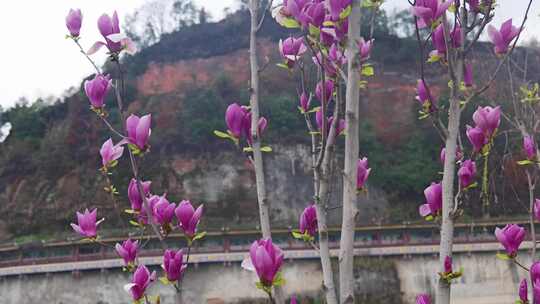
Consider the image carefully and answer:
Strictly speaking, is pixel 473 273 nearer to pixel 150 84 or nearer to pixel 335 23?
pixel 335 23

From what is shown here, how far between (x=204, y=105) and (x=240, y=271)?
12439 millimetres

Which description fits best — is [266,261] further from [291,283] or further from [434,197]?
[291,283]

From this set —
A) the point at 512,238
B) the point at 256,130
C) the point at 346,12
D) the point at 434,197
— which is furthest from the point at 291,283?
the point at 346,12

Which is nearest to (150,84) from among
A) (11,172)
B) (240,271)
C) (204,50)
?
(204,50)

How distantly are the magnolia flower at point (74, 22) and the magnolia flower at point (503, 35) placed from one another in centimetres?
142

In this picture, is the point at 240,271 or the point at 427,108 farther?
the point at 240,271

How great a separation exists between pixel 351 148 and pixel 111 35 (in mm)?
782

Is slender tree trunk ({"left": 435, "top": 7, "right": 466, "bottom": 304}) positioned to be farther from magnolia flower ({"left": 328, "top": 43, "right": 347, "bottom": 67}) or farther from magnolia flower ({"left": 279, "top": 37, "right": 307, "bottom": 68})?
magnolia flower ({"left": 279, "top": 37, "right": 307, "bottom": 68})

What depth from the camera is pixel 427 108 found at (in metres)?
1.66

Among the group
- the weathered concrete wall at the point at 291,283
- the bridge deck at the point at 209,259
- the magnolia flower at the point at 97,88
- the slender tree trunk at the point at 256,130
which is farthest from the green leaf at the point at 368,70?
the weathered concrete wall at the point at 291,283

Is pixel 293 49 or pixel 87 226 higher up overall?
pixel 293 49

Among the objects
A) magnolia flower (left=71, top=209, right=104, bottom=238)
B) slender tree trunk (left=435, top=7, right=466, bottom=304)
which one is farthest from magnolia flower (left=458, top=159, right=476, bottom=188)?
magnolia flower (left=71, top=209, right=104, bottom=238)

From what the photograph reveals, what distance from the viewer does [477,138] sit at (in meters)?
1.59

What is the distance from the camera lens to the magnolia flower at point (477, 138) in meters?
1.58
